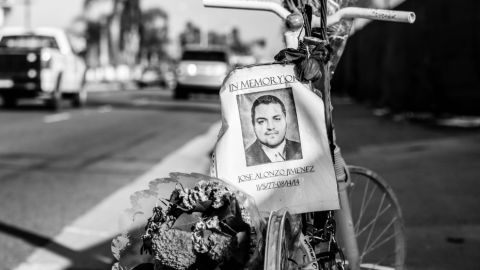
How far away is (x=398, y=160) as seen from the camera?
397 inches

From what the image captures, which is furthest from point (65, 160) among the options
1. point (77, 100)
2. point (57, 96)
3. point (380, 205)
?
point (77, 100)

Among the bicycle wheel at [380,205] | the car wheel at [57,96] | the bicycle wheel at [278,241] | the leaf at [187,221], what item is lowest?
the car wheel at [57,96]

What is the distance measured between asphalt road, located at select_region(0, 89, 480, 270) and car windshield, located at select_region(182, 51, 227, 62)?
10.7 m

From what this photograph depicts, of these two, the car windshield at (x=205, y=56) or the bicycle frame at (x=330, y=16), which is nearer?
the bicycle frame at (x=330, y=16)

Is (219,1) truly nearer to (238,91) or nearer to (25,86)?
(238,91)

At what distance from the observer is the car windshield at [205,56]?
2820 cm

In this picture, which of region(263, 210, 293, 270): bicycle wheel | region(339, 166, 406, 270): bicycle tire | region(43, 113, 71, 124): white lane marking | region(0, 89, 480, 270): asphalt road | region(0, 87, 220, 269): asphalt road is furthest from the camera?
region(43, 113, 71, 124): white lane marking

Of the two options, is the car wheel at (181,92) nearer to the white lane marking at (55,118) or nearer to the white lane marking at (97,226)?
the white lane marking at (55,118)

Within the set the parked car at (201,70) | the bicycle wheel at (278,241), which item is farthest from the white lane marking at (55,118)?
the bicycle wheel at (278,241)

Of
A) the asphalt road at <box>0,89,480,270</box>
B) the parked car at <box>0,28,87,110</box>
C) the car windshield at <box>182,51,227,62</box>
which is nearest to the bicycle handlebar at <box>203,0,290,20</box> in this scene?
the asphalt road at <box>0,89,480,270</box>

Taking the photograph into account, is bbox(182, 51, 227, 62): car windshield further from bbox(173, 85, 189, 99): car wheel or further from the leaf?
the leaf

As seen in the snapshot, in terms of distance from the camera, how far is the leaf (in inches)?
91.6

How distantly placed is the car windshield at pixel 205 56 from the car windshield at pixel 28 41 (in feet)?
23.1

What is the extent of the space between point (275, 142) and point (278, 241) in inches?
18.8
